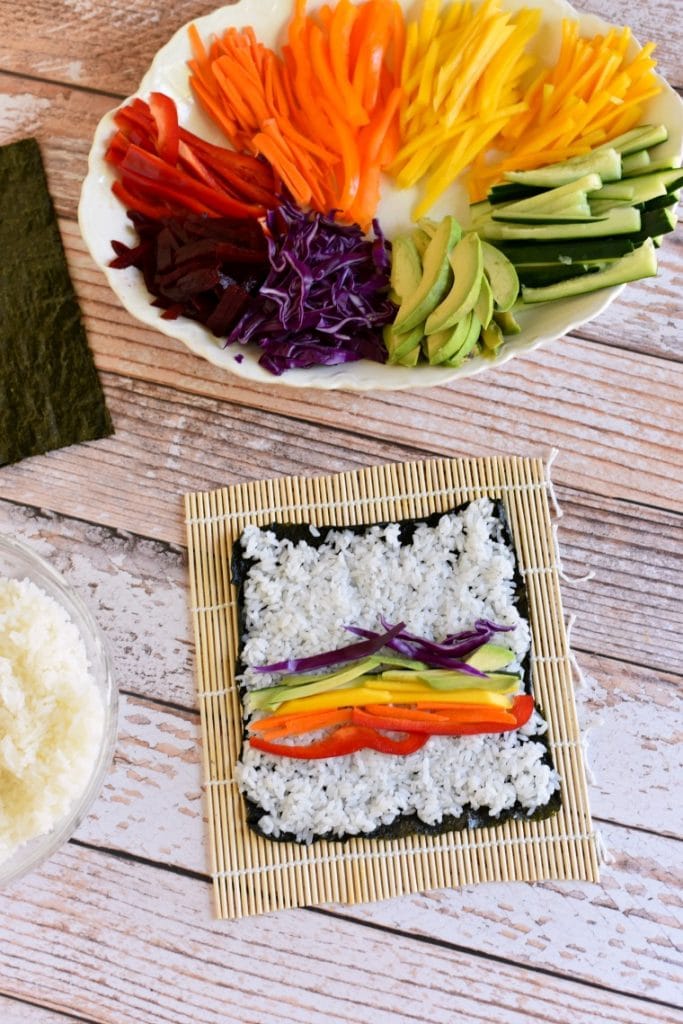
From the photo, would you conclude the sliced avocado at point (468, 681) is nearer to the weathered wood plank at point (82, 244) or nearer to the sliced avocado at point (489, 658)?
the sliced avocado at point (489, 658)

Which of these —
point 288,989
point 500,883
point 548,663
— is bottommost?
point 288,989

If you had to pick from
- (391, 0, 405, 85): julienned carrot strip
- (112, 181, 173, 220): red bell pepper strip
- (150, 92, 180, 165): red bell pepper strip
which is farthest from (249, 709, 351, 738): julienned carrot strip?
(391, 0, 405, 85): julienned carrot strip

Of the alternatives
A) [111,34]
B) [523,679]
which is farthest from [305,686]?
[111,34]

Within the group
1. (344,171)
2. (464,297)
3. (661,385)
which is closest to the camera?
(464,297)

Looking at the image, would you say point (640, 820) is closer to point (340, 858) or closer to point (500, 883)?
point (500, 883)

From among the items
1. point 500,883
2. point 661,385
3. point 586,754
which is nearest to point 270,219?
point 661,385

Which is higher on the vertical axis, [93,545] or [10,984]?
[93,545]
